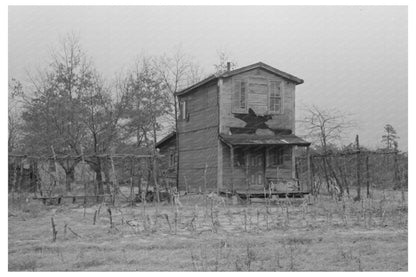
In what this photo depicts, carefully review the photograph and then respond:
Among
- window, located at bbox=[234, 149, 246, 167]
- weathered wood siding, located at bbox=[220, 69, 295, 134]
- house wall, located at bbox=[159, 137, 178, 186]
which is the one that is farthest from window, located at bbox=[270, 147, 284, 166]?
house wall, located at bbox=[159, 137, 178, 186]

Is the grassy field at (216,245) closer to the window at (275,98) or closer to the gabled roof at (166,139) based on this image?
the window at (275,98)

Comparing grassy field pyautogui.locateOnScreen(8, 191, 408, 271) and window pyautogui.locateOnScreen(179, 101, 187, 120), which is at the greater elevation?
window pyautogui.locateOnScreen(179, 101, 187, 120)

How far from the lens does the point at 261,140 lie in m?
23.5

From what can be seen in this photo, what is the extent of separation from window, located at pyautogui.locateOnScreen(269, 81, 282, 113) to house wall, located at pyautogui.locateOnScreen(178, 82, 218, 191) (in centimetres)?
295

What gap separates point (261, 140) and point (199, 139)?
4.43 metres

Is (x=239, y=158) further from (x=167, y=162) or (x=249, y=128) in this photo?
(x=167, y=162)

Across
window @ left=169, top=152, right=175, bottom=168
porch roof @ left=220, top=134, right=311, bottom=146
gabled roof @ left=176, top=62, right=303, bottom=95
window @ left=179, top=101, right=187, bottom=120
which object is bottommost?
window @ left=169, top=152, right=175, bottom=168

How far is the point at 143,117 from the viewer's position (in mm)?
36031

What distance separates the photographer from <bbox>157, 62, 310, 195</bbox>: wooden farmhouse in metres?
24.2

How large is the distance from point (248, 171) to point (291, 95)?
4753mm

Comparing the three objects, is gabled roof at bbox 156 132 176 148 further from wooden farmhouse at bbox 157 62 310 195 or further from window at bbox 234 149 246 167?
window at bbox 234 149 246 167

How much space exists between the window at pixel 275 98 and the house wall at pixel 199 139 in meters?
2.95

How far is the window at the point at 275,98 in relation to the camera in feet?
82.3

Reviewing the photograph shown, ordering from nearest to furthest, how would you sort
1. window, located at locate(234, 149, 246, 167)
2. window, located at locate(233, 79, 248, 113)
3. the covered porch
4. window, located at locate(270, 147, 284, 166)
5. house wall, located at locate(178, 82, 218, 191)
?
the covered porch → window, located at locate(233, 79, 248, 113) → window, located at locate(234, 149, 246, 167) → house wall, located at locate(178, 82, 218, 191) → window, located at locate(270, 147, 284, 166)
